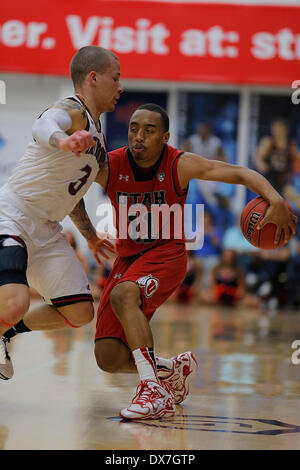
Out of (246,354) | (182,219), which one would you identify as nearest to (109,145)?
(246,354)

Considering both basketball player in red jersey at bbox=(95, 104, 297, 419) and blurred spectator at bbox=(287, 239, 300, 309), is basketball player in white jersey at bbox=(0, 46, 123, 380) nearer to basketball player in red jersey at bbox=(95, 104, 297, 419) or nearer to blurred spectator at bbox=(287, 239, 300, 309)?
basketball player in red jersey at bbox=(95, 104, 297, 419)

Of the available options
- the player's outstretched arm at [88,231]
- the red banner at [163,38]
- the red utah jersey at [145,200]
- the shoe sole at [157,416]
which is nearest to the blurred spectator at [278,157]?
the red banner at [163,38]

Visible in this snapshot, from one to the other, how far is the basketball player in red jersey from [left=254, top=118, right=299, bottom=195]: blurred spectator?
9.04 m

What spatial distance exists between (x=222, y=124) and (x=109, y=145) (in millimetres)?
2158

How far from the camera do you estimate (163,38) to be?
40.5 feet

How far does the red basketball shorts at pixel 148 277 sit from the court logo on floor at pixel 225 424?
A: 2.12 feet

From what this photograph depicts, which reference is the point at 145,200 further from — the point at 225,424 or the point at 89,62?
the point at 225,424

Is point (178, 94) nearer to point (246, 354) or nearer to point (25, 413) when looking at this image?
point (246, 354)

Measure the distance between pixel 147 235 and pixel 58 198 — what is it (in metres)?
0.62

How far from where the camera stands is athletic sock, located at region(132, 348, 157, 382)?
344cm

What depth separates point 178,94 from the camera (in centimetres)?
1298

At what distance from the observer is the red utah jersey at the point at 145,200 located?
3863mm

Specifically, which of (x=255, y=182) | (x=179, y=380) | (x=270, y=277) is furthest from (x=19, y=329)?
(x=270, y=277)

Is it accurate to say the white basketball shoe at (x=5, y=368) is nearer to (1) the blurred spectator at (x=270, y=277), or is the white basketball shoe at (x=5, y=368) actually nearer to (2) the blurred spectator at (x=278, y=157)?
(1) the blurred spectator at (x=270, y=277)
